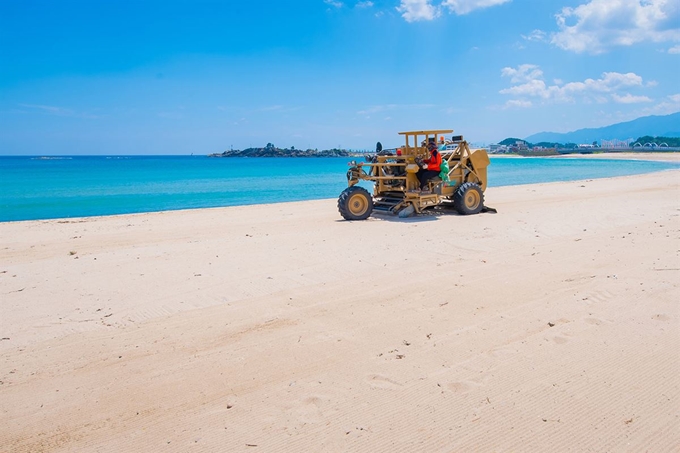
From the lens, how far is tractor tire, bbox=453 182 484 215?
40.7 ft

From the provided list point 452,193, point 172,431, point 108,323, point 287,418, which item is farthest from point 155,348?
point 452,193

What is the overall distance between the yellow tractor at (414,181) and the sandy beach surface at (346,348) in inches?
146

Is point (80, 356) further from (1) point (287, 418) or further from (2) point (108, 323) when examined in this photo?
(1) point (287, 418)

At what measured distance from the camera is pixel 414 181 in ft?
40.6

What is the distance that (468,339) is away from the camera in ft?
14.5

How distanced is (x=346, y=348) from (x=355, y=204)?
7828mm

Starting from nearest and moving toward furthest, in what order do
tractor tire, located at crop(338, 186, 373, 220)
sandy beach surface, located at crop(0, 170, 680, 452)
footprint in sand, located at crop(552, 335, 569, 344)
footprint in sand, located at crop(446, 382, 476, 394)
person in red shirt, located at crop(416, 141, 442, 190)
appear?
sandy beach surface, located at crop(0, 170, 680, 452), footprint in sand, located at crop(446, 382, 476, 394), footprint in sand, located at crop(552, 335, 569, 344), tractor tire, located at crop(338, 186, 373, 220), person in red shirt, located at crop(416, 141, 442, 190)

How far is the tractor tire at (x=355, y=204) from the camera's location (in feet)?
39.0

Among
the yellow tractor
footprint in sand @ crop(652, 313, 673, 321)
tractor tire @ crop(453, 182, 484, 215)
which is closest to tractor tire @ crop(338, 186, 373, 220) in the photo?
the yellow tractor

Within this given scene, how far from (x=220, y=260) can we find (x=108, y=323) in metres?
2.61

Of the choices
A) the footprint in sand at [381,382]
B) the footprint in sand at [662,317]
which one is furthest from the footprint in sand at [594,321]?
the footprint in sand at [381,382]

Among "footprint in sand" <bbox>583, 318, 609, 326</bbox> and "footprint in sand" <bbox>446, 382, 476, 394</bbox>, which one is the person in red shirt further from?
"footprint in sand" <bbox>446, 382, 476, 394</bbox>

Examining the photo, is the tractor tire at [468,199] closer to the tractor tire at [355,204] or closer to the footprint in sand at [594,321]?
the tractor tire at [355,204]

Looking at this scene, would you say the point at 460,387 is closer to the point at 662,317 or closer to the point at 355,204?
the point at 662,317
